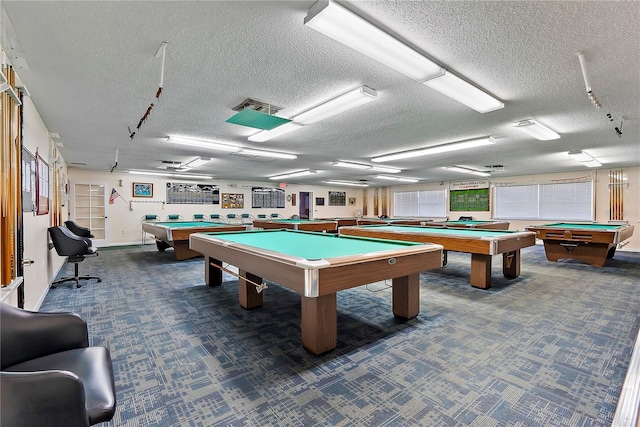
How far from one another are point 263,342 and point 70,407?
162 cm

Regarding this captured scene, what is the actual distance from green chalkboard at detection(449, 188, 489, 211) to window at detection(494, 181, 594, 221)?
405 millimetres

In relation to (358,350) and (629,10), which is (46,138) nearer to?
(358,350)

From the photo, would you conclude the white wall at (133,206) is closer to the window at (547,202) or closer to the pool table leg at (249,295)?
the pool table leg at (249,295)

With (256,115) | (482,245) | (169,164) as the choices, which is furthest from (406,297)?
(169,164)

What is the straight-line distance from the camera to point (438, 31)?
1860 millimetres

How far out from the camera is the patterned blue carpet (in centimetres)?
165

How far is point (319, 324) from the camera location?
2271mm

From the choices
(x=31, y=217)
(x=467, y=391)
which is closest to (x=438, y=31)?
(x=467, y=391)

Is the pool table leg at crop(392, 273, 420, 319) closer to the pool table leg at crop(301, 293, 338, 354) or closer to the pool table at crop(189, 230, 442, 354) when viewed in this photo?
the pool table at crop(189, 230, 442, 354)

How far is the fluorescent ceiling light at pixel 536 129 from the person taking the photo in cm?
370

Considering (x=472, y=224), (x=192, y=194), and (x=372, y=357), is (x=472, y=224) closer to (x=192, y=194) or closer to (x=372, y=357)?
(x=372, y=357)

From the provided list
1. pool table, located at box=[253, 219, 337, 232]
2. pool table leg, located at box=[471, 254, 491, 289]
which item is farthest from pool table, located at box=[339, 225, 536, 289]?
pool table, located at box=[253, 219, 337, 232]

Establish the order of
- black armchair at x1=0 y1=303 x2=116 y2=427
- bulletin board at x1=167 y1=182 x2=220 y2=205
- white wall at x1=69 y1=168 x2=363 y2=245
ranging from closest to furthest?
black armchair at x1=0 y1=303 x2=116 y2=427 → white wall at x1=69 y1=168 x2=363 y2=245 → bulletin board at x1=167 y1=182 x2=220 y2=205

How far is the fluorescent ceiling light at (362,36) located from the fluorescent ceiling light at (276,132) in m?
1.95
